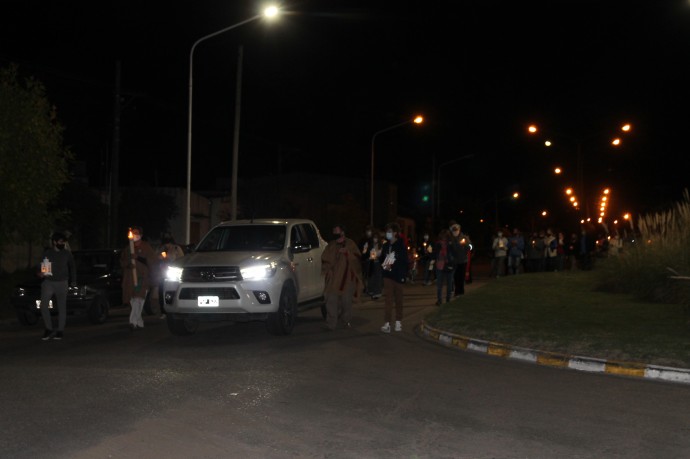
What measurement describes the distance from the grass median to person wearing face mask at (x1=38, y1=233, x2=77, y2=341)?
6.38 metres

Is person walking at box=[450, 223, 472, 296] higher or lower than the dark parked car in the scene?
higher

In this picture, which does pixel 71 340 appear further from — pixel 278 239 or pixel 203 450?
pixel 203 450

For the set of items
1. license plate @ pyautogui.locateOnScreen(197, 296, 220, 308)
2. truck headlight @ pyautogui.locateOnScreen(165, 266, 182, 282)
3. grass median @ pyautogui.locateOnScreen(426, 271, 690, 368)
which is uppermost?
truck headlight @ pyautogui.locateOnScreen(165, 266, 182, 282)

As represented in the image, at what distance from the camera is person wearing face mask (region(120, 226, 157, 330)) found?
583 inches

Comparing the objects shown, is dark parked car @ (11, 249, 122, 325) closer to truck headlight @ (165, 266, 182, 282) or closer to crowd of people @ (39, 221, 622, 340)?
crowd of people @ (39, 221, 622, 340)

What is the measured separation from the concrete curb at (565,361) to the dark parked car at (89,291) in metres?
7.01

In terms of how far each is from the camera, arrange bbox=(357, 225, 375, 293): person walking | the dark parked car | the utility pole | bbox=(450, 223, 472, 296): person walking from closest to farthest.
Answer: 1. the dark parked car
2. bbox=(450, 223, 472, 296): person walking
3. bbox=(357, 225, 375, 293): person walking
4. the utility pole

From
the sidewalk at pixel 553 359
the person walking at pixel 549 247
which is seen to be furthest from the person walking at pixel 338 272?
the person walking at pixel 549 247

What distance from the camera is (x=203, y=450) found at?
250 inches

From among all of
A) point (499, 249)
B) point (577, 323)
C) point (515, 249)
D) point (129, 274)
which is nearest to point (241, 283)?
point (129, 274)

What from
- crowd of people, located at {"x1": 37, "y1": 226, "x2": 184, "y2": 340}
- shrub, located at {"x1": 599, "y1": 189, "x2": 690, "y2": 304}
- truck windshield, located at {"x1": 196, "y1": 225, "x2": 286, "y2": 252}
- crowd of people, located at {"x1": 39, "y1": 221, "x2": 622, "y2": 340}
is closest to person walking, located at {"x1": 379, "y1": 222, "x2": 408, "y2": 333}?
crowd of people, located at {"x1": 39, "y1": 221, "x2": 622, "y2": 340}

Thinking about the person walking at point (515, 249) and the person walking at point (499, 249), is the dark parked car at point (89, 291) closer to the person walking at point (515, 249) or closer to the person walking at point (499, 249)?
the person walking at point (499, 249)

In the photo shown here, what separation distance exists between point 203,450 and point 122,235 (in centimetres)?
3652

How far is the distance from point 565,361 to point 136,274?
7.81 meters
